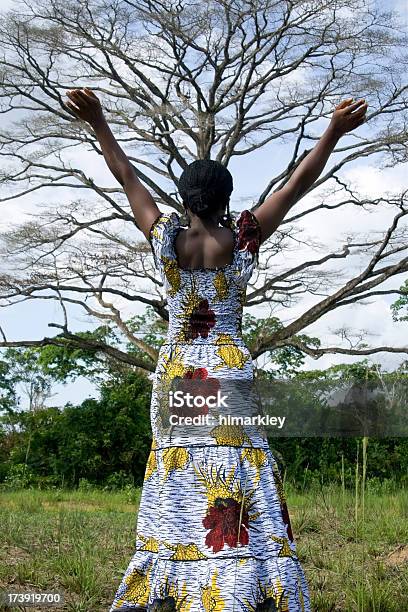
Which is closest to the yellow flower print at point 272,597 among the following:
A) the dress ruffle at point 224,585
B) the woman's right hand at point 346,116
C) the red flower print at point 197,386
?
the dress ruffle at point 224,585

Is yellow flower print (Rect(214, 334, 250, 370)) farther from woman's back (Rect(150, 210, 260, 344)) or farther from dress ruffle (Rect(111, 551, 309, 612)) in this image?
A: dress ruffle (Rect(111, 551, 309, 612))

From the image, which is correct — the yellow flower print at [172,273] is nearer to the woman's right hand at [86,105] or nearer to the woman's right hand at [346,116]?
the woman's right hand at [86,105]

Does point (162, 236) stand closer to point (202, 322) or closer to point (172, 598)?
point (202, 322)

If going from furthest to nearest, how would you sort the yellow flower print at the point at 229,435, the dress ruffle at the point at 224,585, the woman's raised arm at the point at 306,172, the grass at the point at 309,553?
the grass at the point at 309,553, the woman's raised arm at the point at 306,172, the yellow flower print at the point at 229,435, the dress ruffle at the point at 224,585

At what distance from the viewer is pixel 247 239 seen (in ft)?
6.71

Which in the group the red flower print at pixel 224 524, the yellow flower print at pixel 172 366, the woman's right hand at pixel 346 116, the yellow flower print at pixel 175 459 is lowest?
the red flower print at pixel 224 524

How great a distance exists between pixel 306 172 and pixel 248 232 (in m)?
0.22

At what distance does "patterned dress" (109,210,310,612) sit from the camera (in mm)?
1878

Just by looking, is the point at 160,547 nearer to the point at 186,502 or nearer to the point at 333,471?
the point at 186,502

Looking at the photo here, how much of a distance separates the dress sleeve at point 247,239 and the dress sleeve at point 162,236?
17cm

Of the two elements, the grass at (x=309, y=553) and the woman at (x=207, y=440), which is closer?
the woman at (x=207, y=440)

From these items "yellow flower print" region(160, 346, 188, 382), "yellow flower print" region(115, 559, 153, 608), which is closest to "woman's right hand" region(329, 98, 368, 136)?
"yellow flower print" region(160, 346, 188, 382)

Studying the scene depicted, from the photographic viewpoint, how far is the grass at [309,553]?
111 inches

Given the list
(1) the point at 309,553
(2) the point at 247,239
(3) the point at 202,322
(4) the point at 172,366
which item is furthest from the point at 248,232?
(1) the point at 309,553
